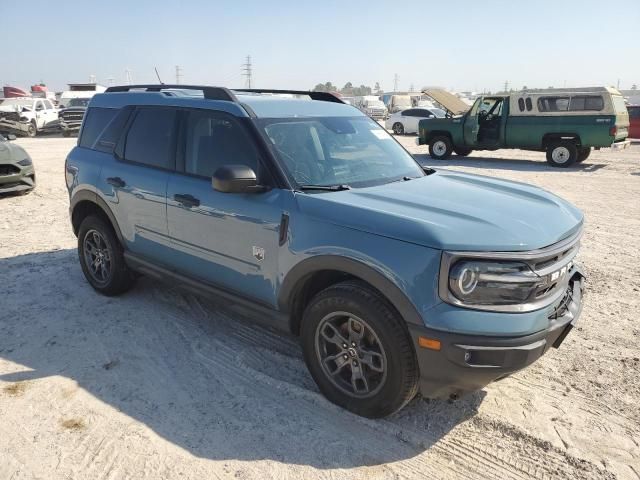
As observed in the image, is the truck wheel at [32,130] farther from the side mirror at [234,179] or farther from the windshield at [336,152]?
the side mirror at [234,179]

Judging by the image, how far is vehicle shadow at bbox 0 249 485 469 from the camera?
2.89m

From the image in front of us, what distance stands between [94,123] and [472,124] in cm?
1338

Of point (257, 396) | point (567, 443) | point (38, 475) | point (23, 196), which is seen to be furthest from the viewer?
point (23, 196)

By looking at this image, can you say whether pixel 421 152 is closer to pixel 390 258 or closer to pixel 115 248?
pixel 115 248

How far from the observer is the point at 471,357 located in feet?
8.40

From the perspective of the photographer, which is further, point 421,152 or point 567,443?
point 421,152

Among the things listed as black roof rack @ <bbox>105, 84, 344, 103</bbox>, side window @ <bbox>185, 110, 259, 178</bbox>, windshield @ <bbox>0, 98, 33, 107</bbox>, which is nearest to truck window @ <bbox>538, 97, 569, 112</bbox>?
black roof rack @ <bbox>105, 84, 344, 103</bbox>

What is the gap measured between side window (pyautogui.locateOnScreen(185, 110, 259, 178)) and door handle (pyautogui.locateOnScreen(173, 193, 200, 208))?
186mm

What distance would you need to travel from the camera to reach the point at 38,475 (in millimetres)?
2623

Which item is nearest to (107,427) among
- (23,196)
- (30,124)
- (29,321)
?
(29,321)

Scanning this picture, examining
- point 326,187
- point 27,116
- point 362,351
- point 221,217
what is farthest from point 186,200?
point 27,116

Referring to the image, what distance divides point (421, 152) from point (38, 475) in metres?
18.1

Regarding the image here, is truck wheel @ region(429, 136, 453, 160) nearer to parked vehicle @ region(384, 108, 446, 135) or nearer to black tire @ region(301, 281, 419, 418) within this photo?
parked vehicle @ region(384, 108, 446, 135)

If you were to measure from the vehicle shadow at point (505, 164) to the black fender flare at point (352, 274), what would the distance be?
1130 centimetres
